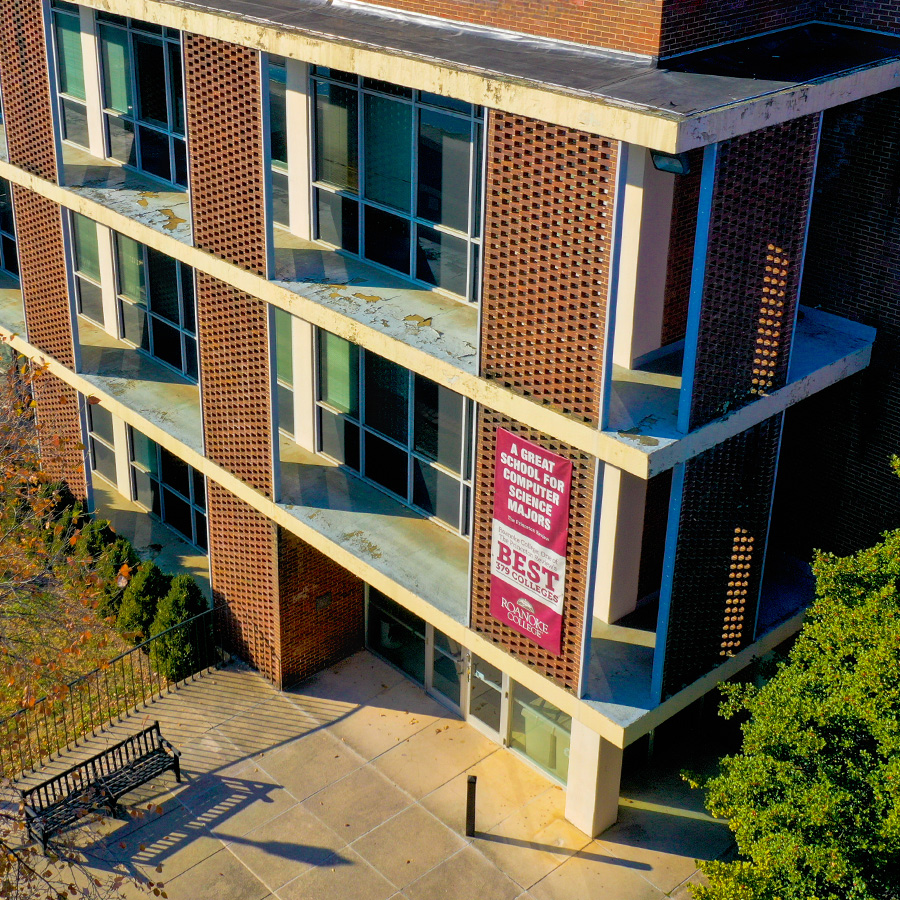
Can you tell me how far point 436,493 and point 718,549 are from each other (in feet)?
16.1

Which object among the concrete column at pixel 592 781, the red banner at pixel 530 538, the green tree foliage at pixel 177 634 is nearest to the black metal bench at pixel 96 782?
the green tree foliage at pixel 177 634

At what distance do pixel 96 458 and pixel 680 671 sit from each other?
16122 millimetres

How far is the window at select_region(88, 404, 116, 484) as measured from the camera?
27.2m

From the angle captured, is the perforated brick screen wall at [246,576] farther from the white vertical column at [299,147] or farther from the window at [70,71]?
the window at [70,71]

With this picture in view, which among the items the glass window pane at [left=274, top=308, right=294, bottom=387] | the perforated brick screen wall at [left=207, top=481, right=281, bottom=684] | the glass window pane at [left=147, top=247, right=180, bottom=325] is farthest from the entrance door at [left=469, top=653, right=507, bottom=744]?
the glass window pane at [left=147, top=247, right=180, bottom=325]

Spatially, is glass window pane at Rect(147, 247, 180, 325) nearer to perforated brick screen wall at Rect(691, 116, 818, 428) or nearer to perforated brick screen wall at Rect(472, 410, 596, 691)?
perforated brick screen wall at Rect(472, 410, 596, 691)

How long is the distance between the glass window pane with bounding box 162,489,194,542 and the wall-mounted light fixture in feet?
46.2

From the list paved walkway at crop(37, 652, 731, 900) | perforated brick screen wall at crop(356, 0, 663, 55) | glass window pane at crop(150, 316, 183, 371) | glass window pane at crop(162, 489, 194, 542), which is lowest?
paved walkway at crop(37, 652, 731, 900)

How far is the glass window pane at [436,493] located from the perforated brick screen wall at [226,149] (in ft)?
13.6

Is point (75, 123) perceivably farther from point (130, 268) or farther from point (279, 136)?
point (279, 136)

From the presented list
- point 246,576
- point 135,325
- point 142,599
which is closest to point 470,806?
point 246,576

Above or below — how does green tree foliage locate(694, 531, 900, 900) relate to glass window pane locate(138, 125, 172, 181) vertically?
below

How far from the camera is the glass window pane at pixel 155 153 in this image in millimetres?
22320

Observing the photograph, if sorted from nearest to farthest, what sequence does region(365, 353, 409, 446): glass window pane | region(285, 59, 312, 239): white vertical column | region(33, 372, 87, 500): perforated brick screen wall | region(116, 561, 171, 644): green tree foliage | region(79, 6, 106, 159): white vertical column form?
region(285, 59, 312, 239): white vertical column < region(365, 353, 409, 446): glass window pane < region(79, 6, 106, 159): white vertical column < region(116, 561, 171, 644): green tree foliage < region(33, 372, 87, 500): perforated brick screen wall
